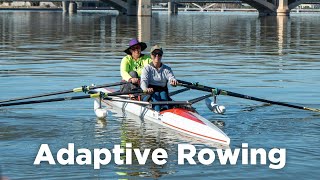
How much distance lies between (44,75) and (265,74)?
8333 mm

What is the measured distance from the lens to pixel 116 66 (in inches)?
1401

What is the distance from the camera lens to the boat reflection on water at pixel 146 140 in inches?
565

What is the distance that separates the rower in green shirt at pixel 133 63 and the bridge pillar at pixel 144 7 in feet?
364

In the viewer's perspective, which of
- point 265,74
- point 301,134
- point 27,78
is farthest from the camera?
point 265,74

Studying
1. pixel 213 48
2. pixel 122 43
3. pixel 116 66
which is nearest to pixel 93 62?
pixel 116 66

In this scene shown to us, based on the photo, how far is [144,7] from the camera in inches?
5207

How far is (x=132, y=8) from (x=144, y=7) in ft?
18.2

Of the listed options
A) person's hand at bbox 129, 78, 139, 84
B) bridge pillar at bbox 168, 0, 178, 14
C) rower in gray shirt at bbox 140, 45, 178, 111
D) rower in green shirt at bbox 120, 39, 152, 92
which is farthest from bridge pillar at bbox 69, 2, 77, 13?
rower in gray shirt at bbox 140, 45, 178, 111

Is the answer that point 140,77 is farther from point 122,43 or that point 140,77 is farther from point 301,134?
point 122,43

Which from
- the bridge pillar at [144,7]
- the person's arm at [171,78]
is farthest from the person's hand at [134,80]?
the bridge pillar at [144,7]

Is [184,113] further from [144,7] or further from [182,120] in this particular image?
[144,7]

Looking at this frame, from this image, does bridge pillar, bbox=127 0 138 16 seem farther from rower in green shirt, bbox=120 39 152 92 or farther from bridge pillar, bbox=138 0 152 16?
rower in green shirt, bbox=120 39 152 92

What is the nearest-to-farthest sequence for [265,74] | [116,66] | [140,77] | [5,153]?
1. [5,153]
2. [140,77]
3. [265,74]
4. [116,66]

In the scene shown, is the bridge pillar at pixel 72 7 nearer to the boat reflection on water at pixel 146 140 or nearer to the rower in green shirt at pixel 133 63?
the boat reflection on water at pixel 146 140
